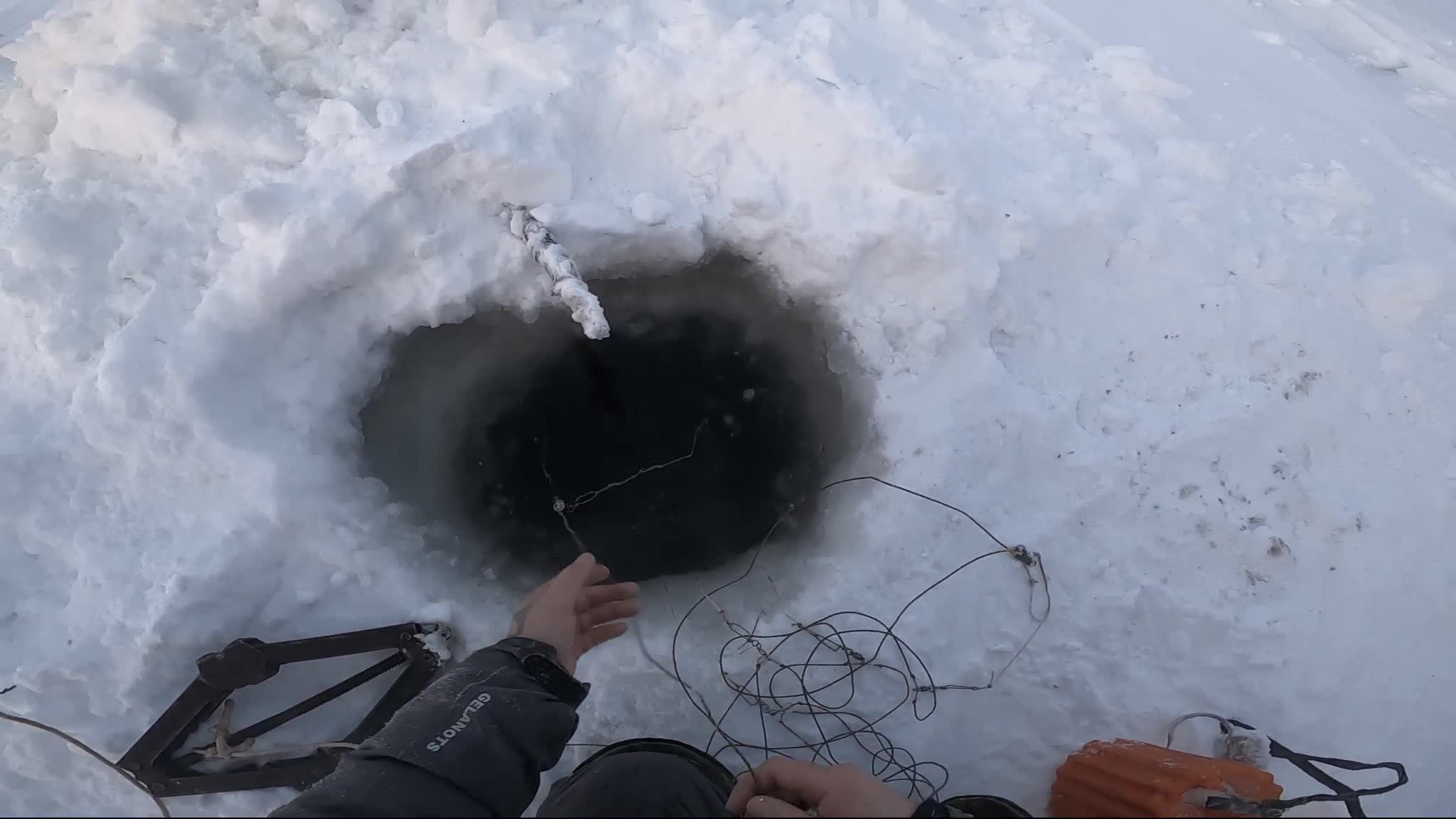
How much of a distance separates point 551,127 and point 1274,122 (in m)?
2.80

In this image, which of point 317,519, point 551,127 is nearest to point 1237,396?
point 551,127

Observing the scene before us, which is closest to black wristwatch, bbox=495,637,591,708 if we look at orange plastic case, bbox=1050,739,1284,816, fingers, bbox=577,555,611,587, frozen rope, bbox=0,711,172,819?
fingers, bbox=577,555,611,587

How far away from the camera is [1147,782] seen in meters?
2.03

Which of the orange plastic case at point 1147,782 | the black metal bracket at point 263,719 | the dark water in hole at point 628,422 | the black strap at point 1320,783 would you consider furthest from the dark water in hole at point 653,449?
the black strap at point 1320,783

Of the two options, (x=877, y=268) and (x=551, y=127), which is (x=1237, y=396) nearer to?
(x=877, y=268)

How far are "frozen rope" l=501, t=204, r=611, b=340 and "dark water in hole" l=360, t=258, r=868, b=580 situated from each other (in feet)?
1.23

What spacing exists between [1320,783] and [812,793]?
5.37 ft

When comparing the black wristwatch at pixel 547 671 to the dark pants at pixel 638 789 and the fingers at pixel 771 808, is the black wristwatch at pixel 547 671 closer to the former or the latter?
the dark pants at pixel 638 789

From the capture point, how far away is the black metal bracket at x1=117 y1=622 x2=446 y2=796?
2.36 m

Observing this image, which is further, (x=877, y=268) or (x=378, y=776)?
(x=877, y=268)

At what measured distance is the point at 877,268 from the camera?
2867 mm

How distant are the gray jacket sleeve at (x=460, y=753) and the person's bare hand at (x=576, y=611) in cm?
18

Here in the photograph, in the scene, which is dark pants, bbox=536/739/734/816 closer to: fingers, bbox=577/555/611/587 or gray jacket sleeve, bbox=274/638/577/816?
gray jacket sleeve, bbox=274/638/577/816

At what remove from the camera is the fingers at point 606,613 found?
238 cm
